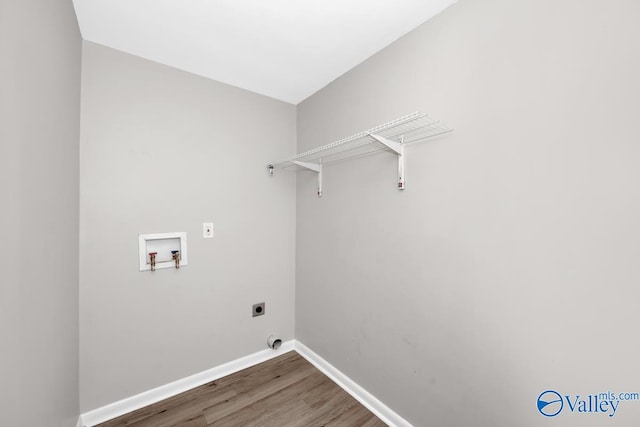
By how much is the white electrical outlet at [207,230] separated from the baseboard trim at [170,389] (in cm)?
105

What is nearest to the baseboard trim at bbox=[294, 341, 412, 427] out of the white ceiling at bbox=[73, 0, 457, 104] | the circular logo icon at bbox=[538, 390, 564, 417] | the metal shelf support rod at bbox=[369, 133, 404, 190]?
the circular logo icon at bbox=[538, 390, 564, 417]

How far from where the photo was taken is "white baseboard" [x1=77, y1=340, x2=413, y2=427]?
5.08ft

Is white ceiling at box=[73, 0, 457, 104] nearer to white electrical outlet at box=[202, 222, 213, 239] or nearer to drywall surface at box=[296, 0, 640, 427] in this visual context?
drywall surface at box=[296, 0, 640, 427]

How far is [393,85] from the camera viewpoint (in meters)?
1.54

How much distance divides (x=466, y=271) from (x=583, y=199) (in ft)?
1.70

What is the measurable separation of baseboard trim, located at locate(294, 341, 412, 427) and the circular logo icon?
762mm

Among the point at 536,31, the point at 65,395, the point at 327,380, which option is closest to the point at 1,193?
the point at 65,395

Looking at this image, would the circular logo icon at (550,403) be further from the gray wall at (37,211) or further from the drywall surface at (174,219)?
the drywall surface at (174,219)

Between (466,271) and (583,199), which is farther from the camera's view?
(466,271)

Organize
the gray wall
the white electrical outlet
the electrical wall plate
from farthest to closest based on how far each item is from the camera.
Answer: the white electrical outlet, the electrical wall plate, the gray wall

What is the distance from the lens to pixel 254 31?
1.48 m

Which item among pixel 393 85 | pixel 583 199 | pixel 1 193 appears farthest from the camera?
pixel 393 85

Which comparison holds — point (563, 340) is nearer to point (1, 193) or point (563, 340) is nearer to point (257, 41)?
point (1, 193)

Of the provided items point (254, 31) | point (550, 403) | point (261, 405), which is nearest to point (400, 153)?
point (254, 31)
